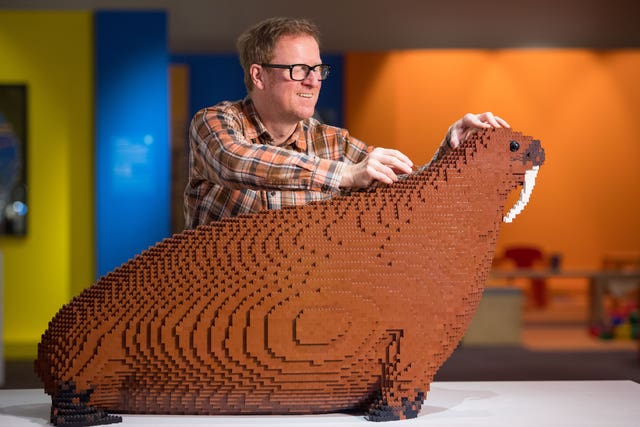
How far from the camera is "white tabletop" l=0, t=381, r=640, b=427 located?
131cm

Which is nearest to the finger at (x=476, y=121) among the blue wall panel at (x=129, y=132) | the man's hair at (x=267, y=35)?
the man's hair at (x=267, y=35)

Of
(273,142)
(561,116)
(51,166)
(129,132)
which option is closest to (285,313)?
(273,142)

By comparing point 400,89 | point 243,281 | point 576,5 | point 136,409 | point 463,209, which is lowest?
point 136,409

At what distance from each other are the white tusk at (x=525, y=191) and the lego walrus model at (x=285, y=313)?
9 centimetres

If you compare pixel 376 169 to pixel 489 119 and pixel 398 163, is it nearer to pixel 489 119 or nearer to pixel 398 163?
pixel 398 163

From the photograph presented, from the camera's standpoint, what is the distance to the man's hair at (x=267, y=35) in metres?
1.54

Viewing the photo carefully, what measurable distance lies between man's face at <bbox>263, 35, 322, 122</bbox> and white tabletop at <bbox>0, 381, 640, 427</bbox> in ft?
1.76

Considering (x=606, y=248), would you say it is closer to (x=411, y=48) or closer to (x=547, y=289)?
(x=547, y=289)

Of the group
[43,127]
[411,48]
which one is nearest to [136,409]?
[43,127]

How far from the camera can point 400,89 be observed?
378 inches

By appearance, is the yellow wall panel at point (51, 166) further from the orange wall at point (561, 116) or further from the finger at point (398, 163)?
the finger at point (398, 163)

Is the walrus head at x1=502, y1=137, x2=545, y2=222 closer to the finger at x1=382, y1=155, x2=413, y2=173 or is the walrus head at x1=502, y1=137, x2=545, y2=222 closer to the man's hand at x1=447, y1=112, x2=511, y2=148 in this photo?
the man's hand at x1=447, y1=112, x2=511, y2=148

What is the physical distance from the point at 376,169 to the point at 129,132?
219 inches

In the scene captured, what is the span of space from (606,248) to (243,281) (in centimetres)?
943
